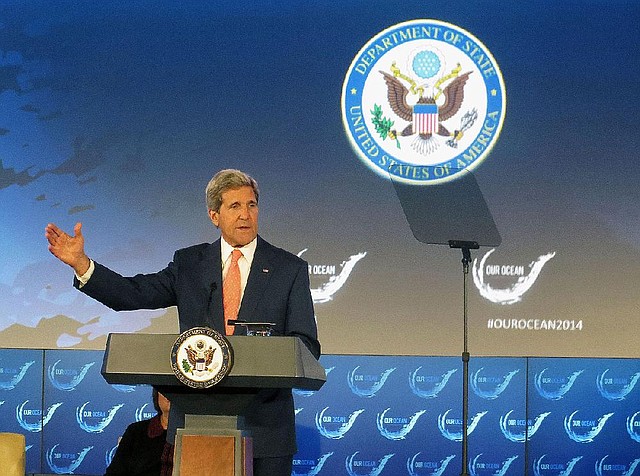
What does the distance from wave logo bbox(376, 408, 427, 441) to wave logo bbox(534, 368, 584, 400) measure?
2.09 feet

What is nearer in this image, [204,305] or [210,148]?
[204,305]

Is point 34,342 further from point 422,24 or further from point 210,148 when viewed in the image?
point 422,24

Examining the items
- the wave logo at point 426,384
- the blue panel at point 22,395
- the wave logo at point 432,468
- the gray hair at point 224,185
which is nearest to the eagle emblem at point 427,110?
the wave logo at point 426,384

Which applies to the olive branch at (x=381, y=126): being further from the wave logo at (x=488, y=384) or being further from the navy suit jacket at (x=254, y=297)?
the navy suit jacket at (x=254, y=297)

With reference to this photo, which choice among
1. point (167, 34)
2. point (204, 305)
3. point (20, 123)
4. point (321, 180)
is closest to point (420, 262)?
point (321, 180)

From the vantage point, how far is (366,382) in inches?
214

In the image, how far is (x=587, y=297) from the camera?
5562 mm

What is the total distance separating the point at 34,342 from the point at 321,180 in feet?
5.76

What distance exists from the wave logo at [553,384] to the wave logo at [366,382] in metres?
0.75

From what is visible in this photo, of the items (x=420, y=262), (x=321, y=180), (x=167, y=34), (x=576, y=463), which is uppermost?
(x=167, y=34)

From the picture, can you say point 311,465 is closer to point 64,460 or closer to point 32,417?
point 64,460

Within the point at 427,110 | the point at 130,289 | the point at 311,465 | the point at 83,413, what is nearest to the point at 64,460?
the point at 83,413

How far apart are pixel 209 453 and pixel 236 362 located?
0.22 meters

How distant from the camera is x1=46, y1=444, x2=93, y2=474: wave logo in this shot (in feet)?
18.2
